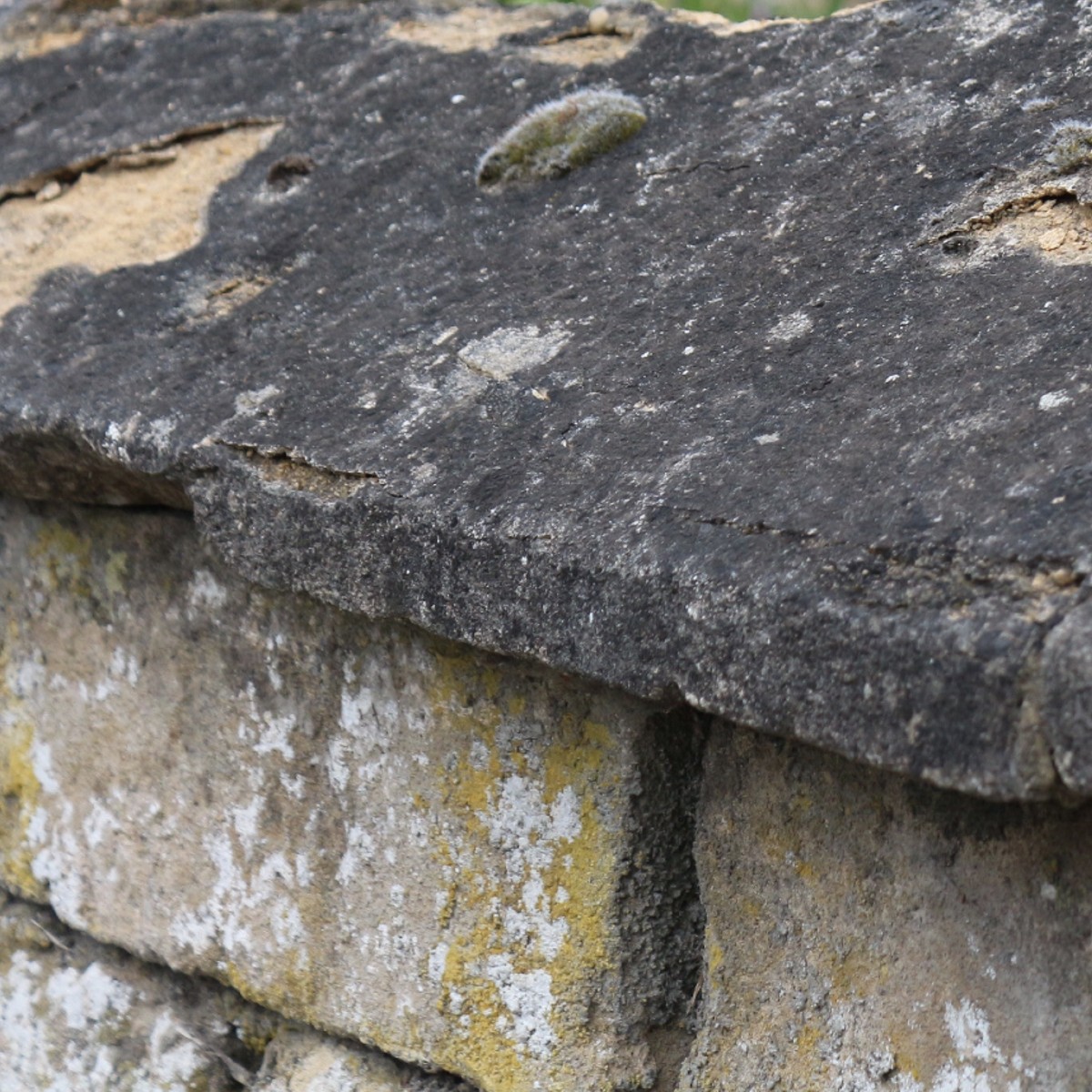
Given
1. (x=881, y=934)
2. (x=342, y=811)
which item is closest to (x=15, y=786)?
(x=342, y=811)

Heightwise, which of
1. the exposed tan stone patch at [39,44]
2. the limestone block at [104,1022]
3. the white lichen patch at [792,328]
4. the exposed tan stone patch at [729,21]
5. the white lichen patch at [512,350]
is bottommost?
the limestone block at [104,1022]

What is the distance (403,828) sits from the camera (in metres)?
1.43

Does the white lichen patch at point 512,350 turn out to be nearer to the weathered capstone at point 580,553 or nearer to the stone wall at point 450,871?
the weathered capstone at point 580,553

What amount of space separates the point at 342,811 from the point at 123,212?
0.92 m

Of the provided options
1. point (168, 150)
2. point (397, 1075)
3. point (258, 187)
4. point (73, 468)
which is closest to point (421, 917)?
point (397, 1075)

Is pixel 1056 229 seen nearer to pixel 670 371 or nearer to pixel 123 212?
pixel 670 371

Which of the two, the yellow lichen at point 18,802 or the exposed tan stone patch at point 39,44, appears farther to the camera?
the exposed tan stone patch at point 39,44

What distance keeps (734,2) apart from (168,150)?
262 cm

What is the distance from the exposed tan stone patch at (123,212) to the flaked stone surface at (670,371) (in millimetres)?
26

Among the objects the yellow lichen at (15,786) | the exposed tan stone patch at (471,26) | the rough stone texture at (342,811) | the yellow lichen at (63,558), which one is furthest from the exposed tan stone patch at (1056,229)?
the yellow lichen at (15,786)

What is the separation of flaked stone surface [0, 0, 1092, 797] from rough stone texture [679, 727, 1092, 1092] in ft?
0.76

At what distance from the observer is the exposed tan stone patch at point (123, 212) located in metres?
1.76

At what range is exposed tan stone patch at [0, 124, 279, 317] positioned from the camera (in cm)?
176

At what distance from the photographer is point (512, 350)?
1311mm
